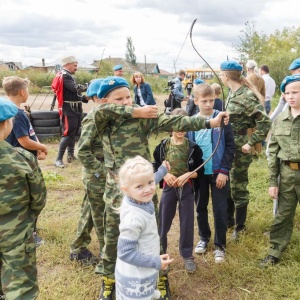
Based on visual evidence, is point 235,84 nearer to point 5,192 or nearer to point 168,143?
point 168,143

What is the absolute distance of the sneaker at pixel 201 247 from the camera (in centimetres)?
341

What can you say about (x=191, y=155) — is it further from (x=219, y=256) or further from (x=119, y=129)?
(x=219, y=256)

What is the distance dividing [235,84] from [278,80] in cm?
1884

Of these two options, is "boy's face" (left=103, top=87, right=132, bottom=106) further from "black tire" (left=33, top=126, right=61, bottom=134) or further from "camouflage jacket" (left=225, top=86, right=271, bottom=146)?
"black tire" (left=33, top=126, right=61, bottom=134)

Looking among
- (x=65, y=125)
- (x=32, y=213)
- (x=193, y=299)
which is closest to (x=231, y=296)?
(x=193, y=299)

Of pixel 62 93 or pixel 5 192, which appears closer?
pixel 5 192

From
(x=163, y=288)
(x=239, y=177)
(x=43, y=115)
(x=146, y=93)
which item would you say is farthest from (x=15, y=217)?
(x=43, y=115)

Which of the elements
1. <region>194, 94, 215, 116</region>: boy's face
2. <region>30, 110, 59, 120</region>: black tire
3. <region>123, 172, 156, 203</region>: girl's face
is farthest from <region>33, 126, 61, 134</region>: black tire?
<region>123, 172, 156, 203</region>: girl's face

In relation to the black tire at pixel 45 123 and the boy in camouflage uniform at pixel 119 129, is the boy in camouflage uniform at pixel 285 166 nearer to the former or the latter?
the boy in camouflage uniform at pixel 119 129

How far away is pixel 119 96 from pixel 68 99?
442 centimetres

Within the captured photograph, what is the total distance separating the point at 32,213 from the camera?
217cm

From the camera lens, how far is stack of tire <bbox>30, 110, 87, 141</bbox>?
332 inches

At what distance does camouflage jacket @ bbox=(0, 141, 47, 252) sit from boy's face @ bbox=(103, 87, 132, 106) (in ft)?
2.26

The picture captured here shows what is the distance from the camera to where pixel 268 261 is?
311 centimetres
